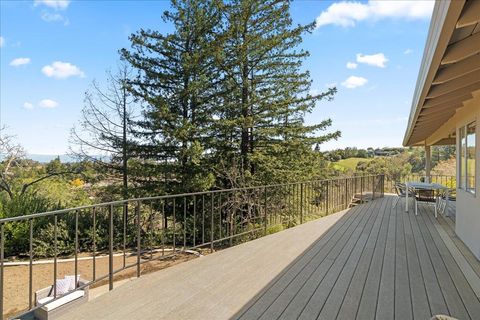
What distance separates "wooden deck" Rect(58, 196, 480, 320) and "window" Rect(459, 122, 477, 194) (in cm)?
98

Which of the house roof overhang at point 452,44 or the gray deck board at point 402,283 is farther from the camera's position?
the gray deck board at point 402,283

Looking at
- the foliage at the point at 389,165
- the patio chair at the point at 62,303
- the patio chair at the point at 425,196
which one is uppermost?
the foliage at the point at 389,165

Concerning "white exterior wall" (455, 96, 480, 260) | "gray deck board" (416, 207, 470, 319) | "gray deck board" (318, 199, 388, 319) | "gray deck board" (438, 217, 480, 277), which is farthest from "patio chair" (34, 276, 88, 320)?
"white exterior wall" (455, 96, 480, 260)

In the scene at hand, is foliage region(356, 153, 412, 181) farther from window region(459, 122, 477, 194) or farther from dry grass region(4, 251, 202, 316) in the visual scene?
Answer: dry grass region(4, 251, 202, 316)

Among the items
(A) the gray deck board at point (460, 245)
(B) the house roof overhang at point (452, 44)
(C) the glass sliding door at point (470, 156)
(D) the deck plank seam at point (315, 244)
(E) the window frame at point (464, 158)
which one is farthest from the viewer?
(C) the glass sliding door at point (470, 156)

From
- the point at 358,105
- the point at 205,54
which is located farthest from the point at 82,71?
the point at 358,105

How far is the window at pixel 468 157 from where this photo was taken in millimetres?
4648

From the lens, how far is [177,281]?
10.1 ft

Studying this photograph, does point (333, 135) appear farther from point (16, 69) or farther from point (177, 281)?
point (16, 69)

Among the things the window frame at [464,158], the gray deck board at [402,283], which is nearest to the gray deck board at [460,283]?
the gray deck board at [402,283]

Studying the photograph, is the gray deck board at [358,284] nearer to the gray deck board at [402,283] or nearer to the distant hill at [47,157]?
the gray deck board at [402,283]

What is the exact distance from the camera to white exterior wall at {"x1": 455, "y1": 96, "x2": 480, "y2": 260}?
4.15 metres

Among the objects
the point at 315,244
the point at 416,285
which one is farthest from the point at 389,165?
the point at 416,285

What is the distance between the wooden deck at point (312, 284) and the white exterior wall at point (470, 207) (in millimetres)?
178
